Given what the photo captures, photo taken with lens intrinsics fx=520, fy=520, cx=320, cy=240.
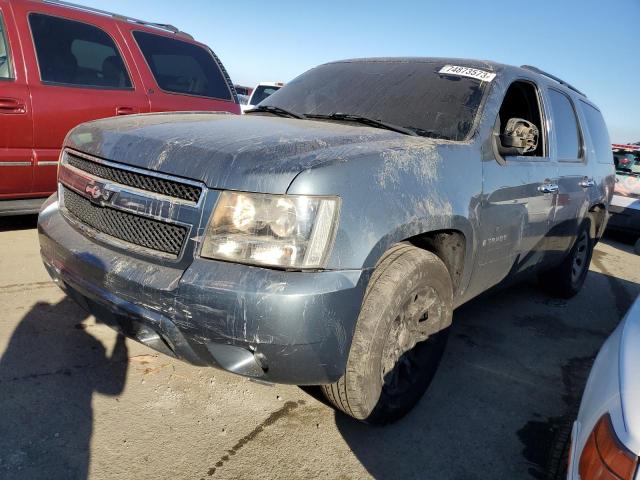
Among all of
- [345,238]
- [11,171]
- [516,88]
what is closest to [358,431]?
[345,238]

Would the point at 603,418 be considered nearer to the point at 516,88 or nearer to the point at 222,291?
the point at 222,291

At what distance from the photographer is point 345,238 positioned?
1963 millimetres

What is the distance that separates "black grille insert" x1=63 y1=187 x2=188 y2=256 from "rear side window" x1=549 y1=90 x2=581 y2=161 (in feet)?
9.69

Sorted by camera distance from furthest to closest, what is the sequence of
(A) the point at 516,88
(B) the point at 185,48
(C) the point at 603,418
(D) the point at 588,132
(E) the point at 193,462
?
(B) the point at 185,48 → (D) the point at 588,132 → (A) the point at 516,88 → (E) the point at 193,462 → (C) the point at 603,418

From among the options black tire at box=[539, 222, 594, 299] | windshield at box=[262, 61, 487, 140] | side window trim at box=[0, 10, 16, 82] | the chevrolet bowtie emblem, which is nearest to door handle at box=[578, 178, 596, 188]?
black tire at box=[539, 222, 594, 299]

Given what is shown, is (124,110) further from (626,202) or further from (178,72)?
(626,202)

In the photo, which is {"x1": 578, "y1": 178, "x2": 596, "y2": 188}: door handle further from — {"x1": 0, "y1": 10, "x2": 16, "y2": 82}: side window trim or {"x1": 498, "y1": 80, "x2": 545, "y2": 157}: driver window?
{"x1": 0, "y1": 10, "x2": 16, "y2": 82}: side window trim

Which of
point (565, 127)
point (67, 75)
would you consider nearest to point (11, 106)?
point (67, 75)

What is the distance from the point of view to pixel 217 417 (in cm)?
248

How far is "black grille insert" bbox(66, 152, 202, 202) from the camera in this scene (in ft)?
6.66

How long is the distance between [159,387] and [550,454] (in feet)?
6.46

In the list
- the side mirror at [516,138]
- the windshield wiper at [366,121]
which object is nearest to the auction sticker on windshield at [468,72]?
the side mirror at [516,138]

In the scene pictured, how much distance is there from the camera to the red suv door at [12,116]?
410 centimetres

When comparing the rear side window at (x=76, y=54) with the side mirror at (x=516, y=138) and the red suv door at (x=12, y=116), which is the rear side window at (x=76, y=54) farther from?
the side mirror at (x=516, y=138)
